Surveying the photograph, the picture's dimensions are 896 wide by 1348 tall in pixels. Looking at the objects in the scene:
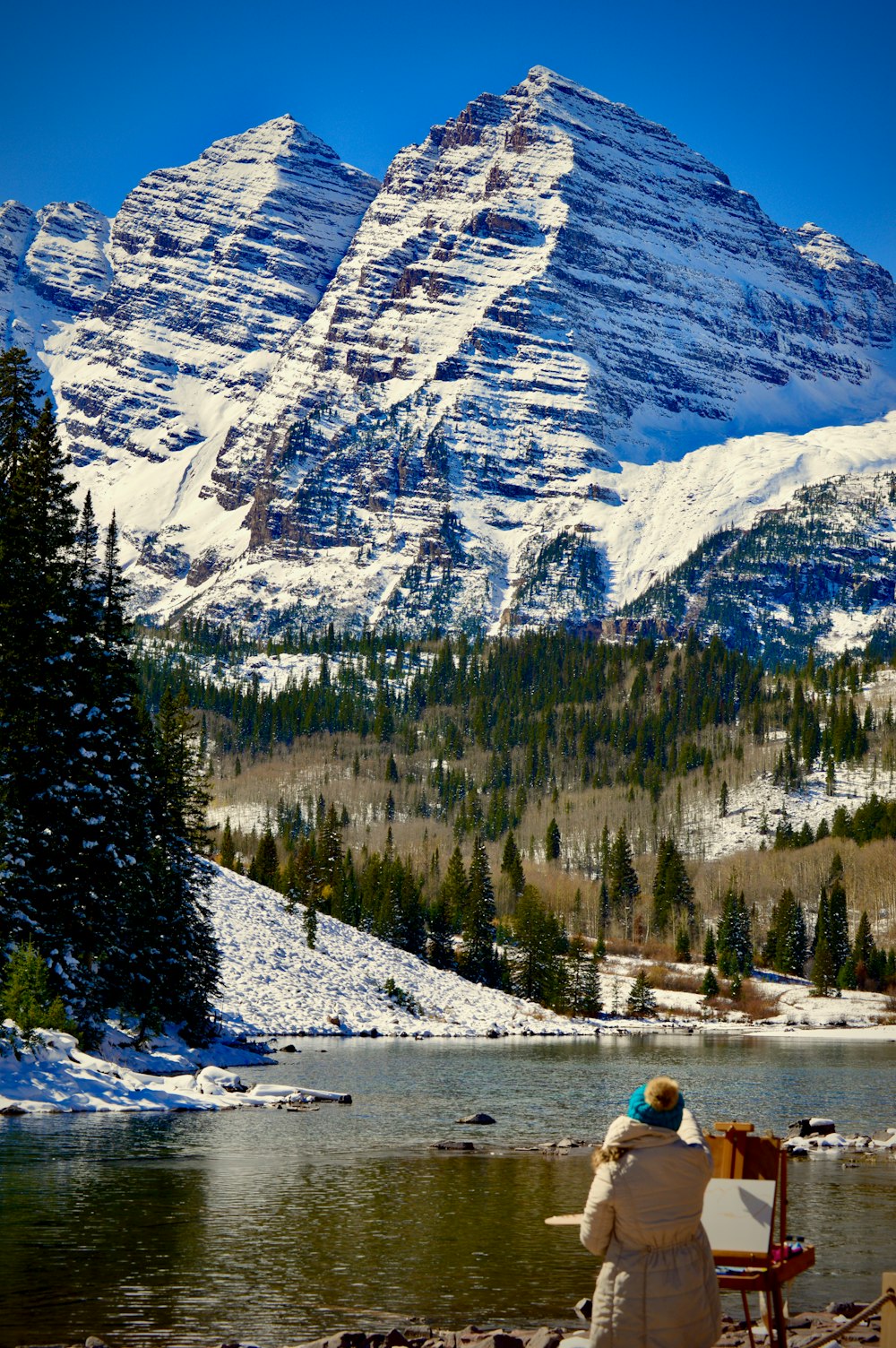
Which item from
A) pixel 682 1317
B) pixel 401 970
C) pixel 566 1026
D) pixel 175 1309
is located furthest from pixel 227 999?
pixel 682 1317

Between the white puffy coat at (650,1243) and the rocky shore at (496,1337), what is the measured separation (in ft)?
17.4

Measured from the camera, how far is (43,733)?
5100cm

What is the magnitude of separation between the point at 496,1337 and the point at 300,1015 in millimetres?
82346

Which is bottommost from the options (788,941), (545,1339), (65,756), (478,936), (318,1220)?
(788,941)

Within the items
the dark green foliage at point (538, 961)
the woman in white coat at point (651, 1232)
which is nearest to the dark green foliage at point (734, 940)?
the dark green foliage at point (538, 961)

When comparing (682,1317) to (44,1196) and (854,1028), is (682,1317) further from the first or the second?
(854,1028)

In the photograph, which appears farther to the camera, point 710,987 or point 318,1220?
point 710,987

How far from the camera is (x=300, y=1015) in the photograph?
98812 mm

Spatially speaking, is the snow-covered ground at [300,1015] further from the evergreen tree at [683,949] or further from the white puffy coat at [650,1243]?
the white puffy coat at [650,1243]

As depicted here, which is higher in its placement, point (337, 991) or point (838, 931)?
point (337, 991)

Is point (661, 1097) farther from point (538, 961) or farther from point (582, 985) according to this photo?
A: point (538, 961)

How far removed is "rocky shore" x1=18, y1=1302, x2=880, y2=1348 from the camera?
60.8 ft

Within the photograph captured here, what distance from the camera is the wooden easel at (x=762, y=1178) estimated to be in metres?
14.1

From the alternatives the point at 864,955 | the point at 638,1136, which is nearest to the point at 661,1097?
the point at 638,1136
